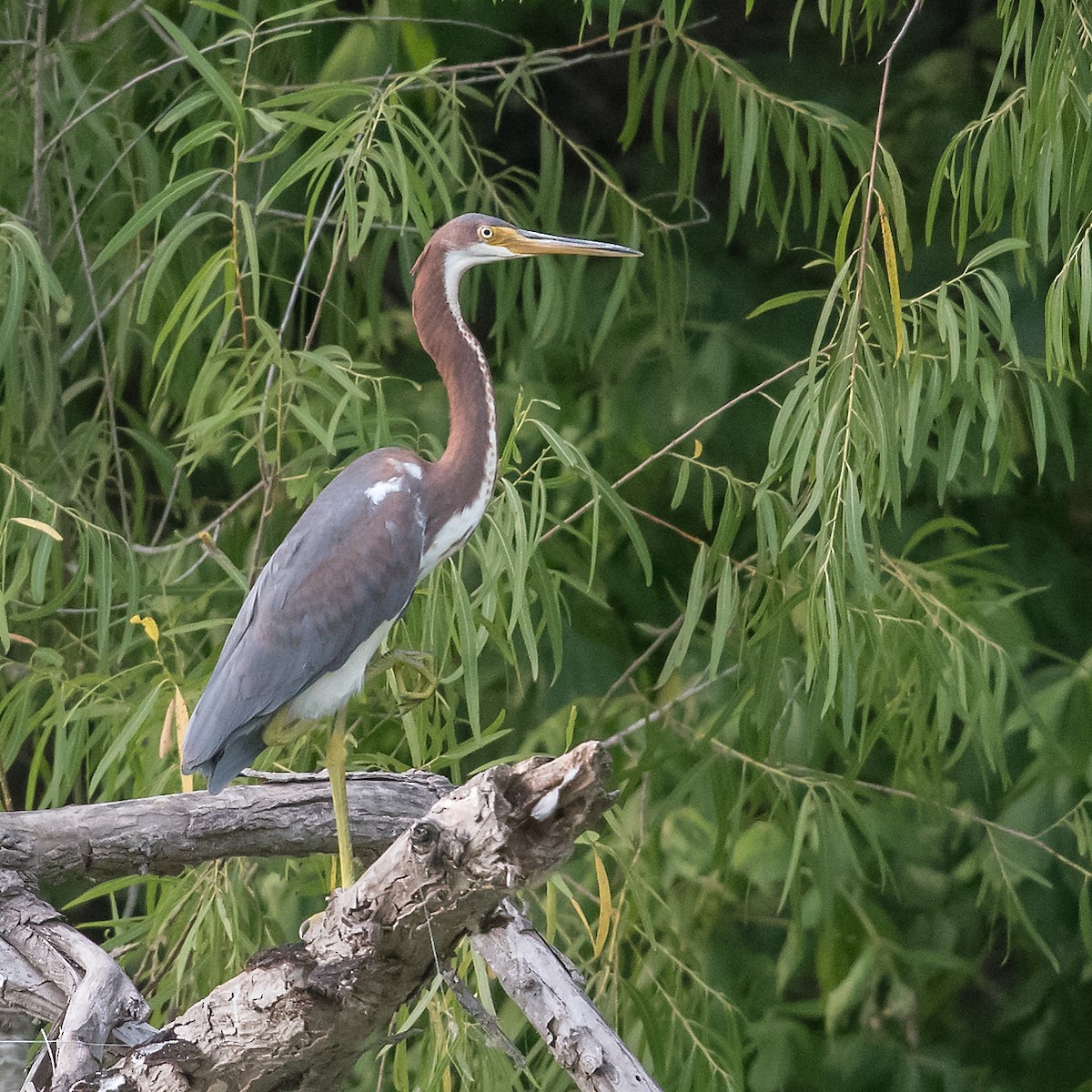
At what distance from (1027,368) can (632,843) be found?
0.62m

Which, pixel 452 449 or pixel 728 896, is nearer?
pixel 452 449

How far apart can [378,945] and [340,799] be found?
Result: 0.34 metres

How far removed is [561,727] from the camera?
Answer: 1.77 meters

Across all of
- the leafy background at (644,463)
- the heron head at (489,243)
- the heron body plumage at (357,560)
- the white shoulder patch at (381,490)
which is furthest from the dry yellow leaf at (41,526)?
the heron head at (489,243)

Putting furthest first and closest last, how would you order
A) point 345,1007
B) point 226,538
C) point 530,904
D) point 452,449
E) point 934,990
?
point 934,990 → point 226,538 → point 530,904 → point 452,449 → point 345,1007

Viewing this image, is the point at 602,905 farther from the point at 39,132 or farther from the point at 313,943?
the point at 39,132

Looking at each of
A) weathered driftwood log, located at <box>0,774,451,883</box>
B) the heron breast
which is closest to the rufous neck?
the heron breast

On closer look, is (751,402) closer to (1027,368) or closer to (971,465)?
(971,465)

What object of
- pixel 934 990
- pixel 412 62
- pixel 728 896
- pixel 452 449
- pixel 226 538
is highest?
pixel 412 62

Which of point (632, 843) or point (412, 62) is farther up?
point (412, 62)

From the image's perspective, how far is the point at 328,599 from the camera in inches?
52.5

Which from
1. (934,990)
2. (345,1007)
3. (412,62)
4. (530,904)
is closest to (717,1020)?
(530,904)

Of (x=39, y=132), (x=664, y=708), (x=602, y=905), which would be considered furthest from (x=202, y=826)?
(x=39, y=132)

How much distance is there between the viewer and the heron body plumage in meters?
1.31
